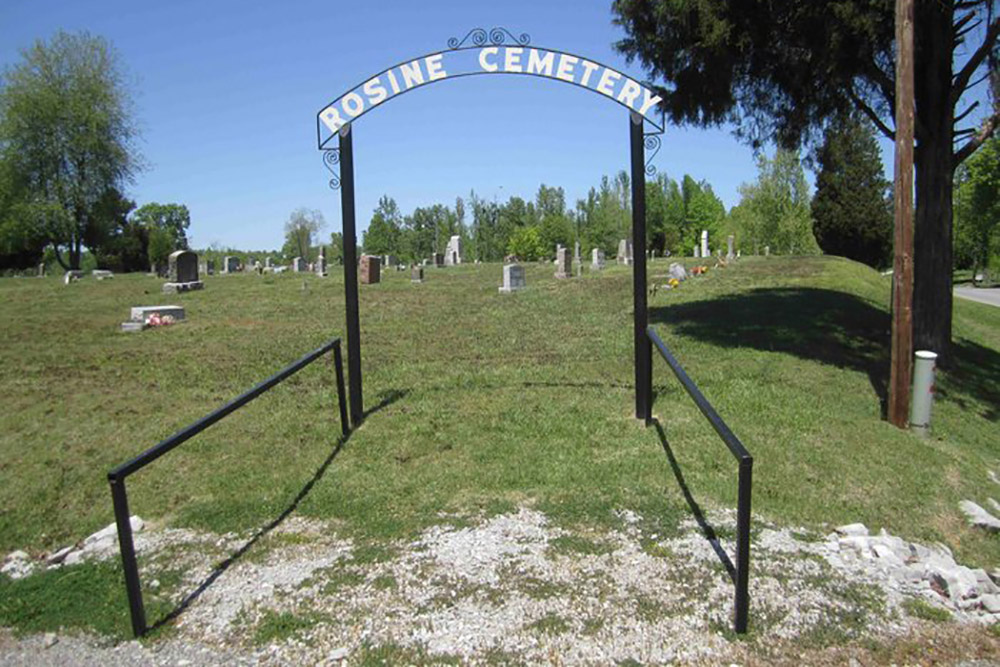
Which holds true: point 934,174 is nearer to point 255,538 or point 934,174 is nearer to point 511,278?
point 255,538

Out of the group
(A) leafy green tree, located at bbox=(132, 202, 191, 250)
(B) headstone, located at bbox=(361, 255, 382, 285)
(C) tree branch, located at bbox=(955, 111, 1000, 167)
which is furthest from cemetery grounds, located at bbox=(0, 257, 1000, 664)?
(A) leafy green tree, located at bbox=(132, 202, 191, 250)

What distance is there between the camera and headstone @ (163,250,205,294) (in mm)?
21956

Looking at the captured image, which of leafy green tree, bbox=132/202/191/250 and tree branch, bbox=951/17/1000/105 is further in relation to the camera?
leafy green tree, bbox=132/202/191/250

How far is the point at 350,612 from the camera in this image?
3.62 metres

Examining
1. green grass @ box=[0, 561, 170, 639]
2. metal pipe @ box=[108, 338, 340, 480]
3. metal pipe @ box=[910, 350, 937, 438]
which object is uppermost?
metal pipe @ box=[108, 338, 340, 480]

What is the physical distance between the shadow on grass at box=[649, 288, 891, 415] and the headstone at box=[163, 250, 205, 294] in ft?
52.9

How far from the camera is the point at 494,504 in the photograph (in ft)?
16.1

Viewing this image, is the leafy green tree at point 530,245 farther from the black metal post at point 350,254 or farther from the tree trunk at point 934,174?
the black metal post at point 350,254

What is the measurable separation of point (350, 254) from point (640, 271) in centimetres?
292

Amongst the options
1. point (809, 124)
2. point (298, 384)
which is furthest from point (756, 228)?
point (298, 384)

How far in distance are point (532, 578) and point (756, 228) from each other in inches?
1786

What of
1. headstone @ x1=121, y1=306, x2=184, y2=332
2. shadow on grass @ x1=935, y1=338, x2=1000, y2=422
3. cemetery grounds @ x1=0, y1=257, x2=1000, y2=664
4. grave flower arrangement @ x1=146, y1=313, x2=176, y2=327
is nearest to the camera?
cemetery grounds @ x1=0, y1=257, x2=1000, y2=664

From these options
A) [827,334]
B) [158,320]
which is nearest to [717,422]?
[827,334]

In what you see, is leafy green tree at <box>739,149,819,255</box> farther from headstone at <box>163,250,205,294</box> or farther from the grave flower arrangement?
the grave flower arrangement
